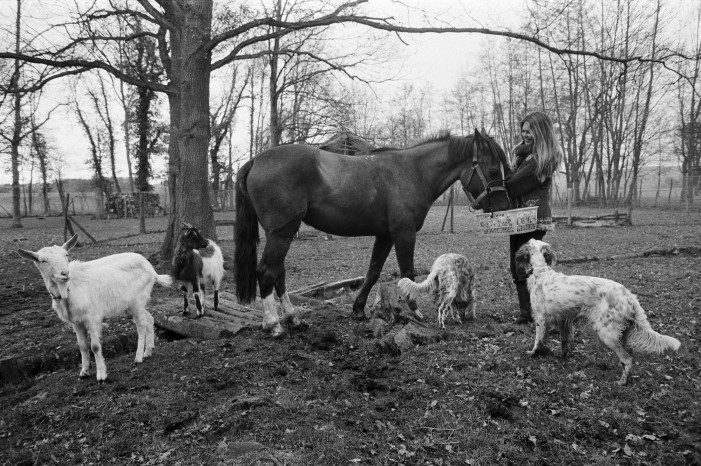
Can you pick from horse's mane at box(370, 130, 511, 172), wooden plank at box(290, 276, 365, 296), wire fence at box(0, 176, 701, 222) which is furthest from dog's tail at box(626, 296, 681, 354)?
wire fence at box(0, 176, 701, 222)

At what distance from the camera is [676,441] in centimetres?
321

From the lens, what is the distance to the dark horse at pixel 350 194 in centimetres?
535

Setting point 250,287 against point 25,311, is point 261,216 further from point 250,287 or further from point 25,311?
point 25,311

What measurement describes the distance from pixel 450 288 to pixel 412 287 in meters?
0.58

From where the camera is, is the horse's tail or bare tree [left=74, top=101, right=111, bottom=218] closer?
the horse's tail

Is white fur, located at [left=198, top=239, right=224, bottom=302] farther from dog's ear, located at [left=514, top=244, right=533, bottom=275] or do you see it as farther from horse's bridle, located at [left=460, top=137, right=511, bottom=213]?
dog's ear, located at [left=514, top=244, right=533, bottom=275]

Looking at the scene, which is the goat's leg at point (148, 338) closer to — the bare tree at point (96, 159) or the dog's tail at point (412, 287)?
the dog's tail at point (412, 287)

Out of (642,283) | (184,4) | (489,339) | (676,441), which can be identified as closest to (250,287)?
(489,339)

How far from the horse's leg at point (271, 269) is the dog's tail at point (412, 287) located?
5.13 feet

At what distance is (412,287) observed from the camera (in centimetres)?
575

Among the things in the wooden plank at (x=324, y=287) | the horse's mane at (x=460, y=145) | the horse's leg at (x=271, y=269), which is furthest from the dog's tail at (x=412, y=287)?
the wooden plank at (x=324, y=287)

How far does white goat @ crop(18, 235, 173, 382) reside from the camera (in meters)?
4.27

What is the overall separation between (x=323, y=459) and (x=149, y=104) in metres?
37.0

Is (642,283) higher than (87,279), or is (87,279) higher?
(87,279)
